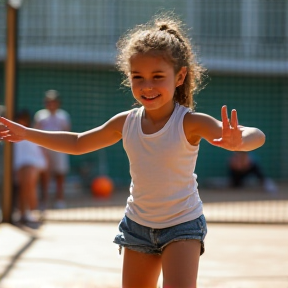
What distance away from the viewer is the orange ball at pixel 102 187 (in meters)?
13.0

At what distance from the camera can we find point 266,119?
47.0 feet

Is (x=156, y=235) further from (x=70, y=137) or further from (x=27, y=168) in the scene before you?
(x=27, y=168)

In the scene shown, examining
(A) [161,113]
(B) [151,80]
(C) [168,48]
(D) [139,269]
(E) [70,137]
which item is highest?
(C) [168,48]

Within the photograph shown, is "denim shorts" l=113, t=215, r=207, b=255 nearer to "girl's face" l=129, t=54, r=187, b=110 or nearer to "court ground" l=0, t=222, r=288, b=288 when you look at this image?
"girl's face" l=129, t=54, r=187, b=110

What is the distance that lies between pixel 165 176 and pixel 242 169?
37.0 feet

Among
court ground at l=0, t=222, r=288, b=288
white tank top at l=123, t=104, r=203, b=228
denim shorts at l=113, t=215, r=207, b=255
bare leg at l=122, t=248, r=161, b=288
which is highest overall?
white tank top at l=123, t=104, r=203, b=228

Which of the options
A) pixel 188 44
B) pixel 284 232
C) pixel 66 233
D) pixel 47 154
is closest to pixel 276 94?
pixel 47 154

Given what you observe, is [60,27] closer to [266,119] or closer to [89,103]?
[89,103]

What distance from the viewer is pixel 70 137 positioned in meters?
4.11

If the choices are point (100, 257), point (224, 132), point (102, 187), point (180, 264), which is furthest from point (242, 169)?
point (224, 132)

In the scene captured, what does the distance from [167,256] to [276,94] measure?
1118 cm

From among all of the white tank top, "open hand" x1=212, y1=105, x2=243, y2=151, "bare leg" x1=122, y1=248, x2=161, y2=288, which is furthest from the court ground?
"open hand" x1=212, y1=105, x2=243, y2=151

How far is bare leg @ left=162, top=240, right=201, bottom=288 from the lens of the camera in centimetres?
365

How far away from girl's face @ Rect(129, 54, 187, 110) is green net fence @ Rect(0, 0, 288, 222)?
25.2 feet
